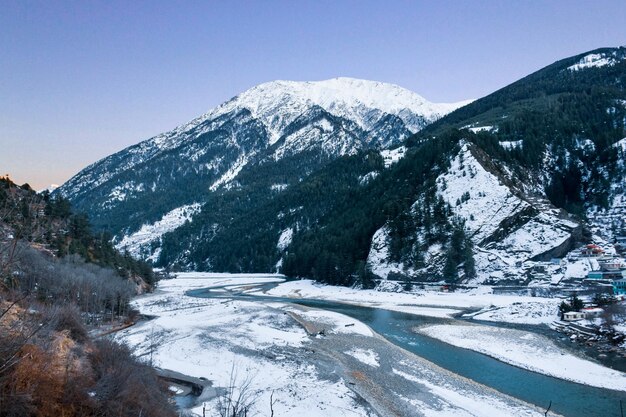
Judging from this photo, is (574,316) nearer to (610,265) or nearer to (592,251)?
(610,265)

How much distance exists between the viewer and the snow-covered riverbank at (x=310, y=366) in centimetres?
2806

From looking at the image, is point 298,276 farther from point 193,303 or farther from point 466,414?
point 466,414

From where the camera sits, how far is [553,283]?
79750mm

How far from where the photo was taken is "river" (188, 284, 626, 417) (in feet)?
93.5

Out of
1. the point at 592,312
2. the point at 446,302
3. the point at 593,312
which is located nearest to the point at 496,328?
the point at 592,312

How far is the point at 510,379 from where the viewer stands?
3428cm

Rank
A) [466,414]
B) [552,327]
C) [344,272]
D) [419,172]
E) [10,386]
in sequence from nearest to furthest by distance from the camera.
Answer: [10,386] → [466,414] → [552,327] → [344,272] → [419,172]

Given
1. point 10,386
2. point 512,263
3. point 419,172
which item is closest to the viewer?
point 10,386

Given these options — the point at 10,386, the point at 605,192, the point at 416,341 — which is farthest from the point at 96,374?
the point at 605,192

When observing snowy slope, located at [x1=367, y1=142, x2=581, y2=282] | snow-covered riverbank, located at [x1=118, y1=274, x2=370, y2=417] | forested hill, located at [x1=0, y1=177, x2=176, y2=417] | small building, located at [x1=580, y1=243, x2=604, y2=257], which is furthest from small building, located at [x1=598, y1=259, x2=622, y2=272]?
forested hill, located at [x1=0, y1=177, x2=176, y2=417]

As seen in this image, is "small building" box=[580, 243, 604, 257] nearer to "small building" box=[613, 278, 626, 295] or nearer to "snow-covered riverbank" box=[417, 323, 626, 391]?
"small building" box=[613, 278, 626, 295]

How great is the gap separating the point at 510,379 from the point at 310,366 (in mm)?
15882

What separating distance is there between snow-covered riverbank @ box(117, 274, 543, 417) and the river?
168 cm

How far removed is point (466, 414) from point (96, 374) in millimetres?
21830
